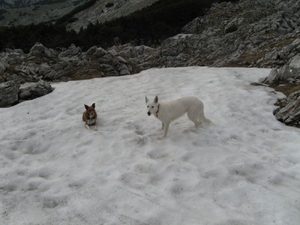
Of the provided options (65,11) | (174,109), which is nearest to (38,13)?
(65,11)

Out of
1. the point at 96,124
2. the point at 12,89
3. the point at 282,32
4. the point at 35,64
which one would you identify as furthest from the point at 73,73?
the point at 282,32

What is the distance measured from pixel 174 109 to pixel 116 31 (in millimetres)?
38111

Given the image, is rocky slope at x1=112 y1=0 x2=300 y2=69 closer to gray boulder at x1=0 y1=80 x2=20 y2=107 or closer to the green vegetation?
the green vegetation

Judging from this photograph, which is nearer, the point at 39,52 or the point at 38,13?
the point at 39,52

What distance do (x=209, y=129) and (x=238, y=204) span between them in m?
3.92

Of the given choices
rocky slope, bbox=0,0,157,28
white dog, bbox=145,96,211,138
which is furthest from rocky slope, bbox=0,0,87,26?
white dog, bbox=145,96,211,138

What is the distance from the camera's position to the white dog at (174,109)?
29.0ft

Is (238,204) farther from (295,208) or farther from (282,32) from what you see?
(282,32)

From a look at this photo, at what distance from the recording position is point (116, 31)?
43781mm

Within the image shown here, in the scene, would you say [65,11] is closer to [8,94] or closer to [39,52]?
[39,52]

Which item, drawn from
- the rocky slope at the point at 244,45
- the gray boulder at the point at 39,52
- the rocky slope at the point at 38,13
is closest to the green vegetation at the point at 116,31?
the rocky slope at the point at 244,45

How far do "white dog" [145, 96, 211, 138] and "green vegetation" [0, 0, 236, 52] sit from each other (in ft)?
109

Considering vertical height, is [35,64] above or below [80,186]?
above

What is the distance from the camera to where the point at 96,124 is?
10828 mm
